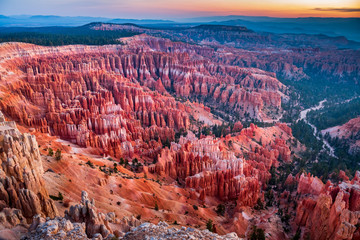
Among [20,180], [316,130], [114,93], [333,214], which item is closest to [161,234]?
[20,180]

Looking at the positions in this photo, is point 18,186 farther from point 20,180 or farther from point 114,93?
point 114,93

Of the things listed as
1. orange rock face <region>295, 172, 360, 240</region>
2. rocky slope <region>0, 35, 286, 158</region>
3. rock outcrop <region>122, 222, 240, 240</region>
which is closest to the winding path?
rocky slope <region>0, 35, 286, 158</region>

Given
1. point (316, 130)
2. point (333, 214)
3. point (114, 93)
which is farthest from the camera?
point (316, 130)

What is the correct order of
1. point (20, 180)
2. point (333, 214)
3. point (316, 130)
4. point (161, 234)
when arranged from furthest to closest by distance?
point (316, 130)
point (333, 214)
point (20, 180)
point (161, 234)

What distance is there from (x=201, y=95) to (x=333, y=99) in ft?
208

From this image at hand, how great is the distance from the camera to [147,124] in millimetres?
55312

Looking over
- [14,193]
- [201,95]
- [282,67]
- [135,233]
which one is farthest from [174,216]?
[282,67]

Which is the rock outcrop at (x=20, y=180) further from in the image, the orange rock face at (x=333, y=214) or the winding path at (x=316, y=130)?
the winding path at (x=316, y=130)

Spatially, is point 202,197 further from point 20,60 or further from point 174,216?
point 20,60

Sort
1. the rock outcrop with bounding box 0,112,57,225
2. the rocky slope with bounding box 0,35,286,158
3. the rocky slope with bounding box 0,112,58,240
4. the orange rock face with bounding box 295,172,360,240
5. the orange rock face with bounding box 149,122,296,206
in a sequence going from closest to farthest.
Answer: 1. the rocky slope with bounding box 0,112,58,240
2. the rock outcrop with bounding box 0,112,57,225
3. the orange rock face with bounding box 295,172,360,240
4. the orange rock face with bounding box 149,122,296,206
5. the rocky slope with bounding box 0,35,286,158

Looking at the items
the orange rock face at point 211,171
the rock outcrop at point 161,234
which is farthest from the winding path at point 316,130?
the rock outcrop at point 161,234

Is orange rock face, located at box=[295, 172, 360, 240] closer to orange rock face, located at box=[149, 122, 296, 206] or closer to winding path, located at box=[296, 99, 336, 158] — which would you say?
orange rock face, located at box=[149, 122, 296, 206]

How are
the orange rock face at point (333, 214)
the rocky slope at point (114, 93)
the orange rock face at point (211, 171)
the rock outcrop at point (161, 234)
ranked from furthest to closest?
the rocky slope at point (114, 93) → the orange rock face at point (211, 171) → the orange rock face at point (333, 214) → the rock outcrop at point (161, 234)

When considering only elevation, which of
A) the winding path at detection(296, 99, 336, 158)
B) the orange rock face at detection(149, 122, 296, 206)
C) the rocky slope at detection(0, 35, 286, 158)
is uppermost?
the rocky slope at detection(0, 35, 286, 158)
